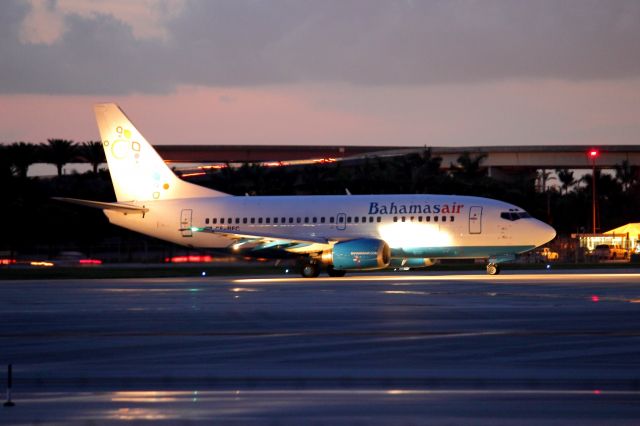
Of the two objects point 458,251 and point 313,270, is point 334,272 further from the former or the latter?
point 458,251

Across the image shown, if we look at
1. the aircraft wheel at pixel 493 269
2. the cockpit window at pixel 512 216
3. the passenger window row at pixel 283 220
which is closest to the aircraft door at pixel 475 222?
the cockpit window at pixel 512 216

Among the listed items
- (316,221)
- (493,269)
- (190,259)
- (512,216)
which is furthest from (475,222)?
(190,259)

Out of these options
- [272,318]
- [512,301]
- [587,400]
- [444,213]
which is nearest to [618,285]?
[512,301]

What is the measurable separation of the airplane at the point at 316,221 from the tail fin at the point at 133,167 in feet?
0.16

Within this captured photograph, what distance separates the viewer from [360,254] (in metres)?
48.4

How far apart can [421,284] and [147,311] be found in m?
14.7

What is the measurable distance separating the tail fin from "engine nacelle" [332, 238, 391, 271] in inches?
373

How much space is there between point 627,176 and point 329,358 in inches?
4677

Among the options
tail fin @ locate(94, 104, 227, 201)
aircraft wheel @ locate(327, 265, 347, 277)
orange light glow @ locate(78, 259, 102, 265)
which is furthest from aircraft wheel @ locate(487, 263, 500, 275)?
orange light glow @ locate(78, 259, 102, 265)

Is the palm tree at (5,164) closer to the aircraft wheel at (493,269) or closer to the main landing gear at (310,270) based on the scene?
the main landing gear at (310,270)

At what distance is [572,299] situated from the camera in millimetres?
30125

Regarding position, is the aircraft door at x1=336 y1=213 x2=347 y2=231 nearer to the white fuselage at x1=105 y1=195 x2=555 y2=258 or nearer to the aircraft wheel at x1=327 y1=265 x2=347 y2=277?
the white fuselage at x1=105 y1=195 x2=555 y2=258

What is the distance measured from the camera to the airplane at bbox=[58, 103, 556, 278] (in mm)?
49594

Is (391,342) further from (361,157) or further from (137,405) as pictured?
(361,157)
